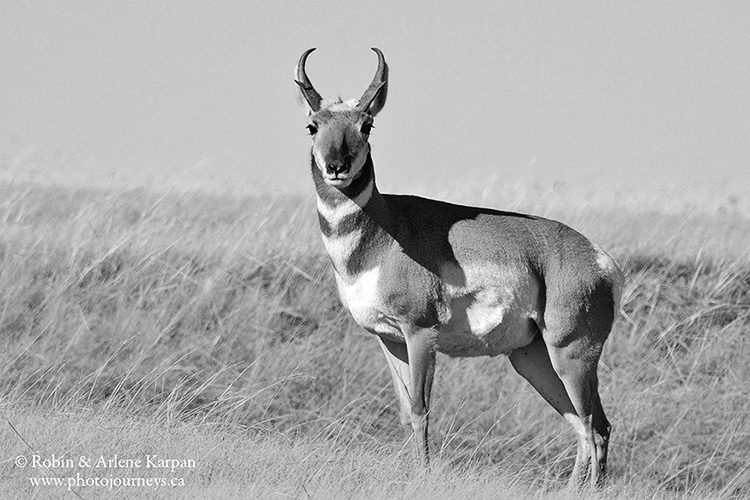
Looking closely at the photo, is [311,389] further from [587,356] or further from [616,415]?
[587,356]

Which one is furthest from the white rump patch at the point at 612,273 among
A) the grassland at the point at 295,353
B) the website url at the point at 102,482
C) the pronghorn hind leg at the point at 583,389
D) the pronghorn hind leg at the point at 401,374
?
the website url at the point at 102,482

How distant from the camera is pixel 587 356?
900cm

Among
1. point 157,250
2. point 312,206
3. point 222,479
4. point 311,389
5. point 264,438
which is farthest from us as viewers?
point 312,206

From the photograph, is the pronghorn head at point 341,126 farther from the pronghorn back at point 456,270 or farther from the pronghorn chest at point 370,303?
the pronghorn chest at point 370,303

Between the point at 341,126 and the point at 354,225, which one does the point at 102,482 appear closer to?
the point at 354,225

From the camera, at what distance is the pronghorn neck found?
8719 mm

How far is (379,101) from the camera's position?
344 inches

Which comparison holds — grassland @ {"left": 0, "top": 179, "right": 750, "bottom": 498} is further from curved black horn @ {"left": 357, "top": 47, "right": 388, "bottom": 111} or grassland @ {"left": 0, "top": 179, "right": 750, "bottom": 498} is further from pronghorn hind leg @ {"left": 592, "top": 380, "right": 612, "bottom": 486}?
curved black horn @ {"left": 357, "top": 47, "right": 388, "bottom": 111}

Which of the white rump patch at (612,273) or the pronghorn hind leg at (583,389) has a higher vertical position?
the white rump patch at (612,273)

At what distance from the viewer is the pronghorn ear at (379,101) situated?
340 inches

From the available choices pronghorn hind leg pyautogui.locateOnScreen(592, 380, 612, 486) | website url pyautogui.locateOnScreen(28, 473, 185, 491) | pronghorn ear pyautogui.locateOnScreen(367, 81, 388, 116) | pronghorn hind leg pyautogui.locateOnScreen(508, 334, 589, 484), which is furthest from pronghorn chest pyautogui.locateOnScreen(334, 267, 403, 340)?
website url pyautogui.locateOnScreen(28, 473, 185, 491)

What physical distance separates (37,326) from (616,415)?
6523 millimetres

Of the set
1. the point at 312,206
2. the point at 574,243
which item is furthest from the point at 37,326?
the point at 574,243

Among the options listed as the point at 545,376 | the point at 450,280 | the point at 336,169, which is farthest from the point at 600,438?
the point at 336,169
